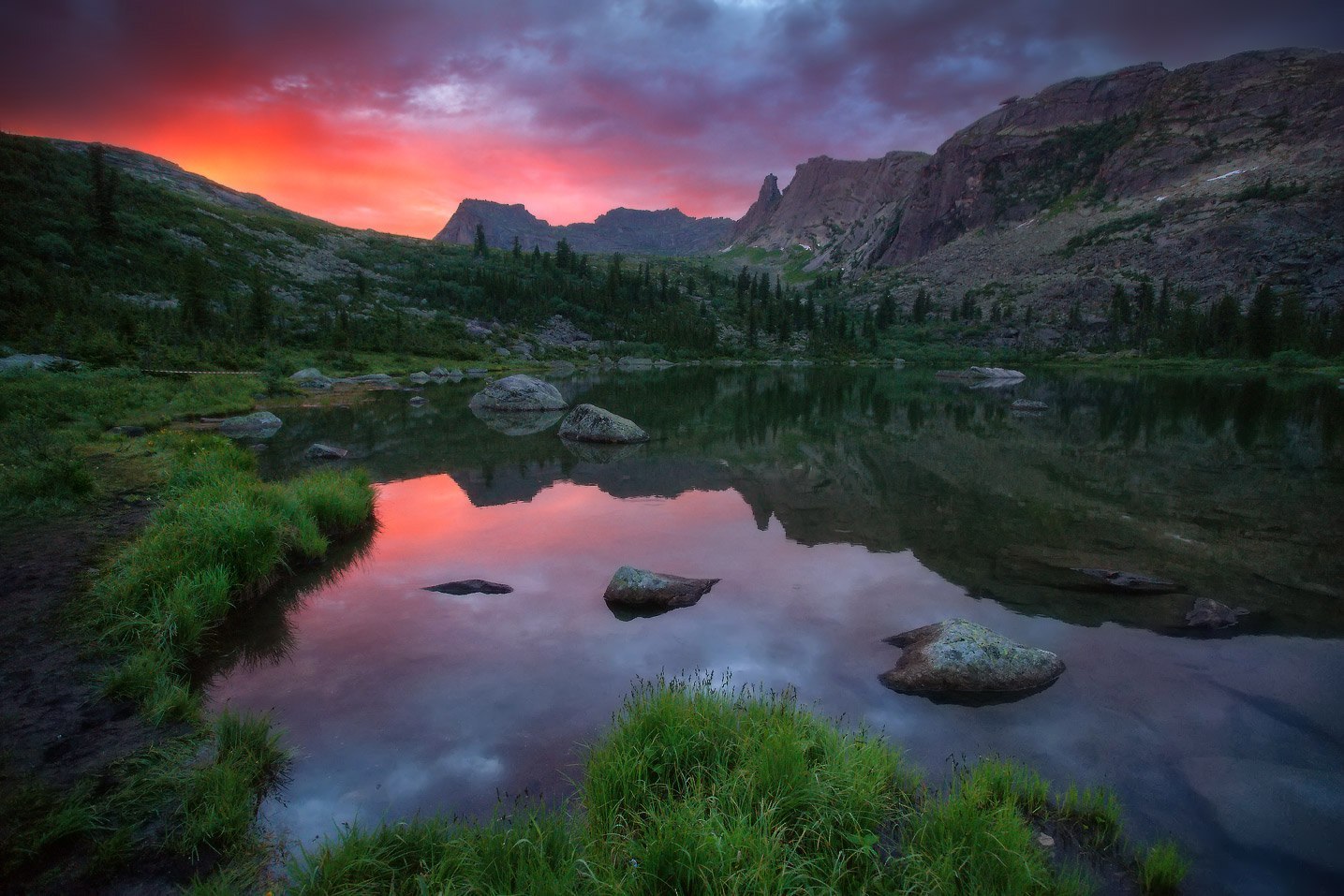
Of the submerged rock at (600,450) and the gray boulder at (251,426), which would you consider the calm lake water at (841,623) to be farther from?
the gray boulder at (251,426)

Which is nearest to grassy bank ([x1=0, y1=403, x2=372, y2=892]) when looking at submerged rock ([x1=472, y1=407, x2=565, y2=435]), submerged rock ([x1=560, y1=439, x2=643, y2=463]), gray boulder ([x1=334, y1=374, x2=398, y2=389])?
submerged rock ([x1=560, y1=439, x2=643, y2=463])

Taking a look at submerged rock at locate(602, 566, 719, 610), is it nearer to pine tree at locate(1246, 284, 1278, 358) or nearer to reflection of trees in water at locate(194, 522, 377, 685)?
reflection of trees in water at locate(194, 522, 377, 685)

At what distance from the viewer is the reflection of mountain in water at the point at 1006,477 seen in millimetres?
11875

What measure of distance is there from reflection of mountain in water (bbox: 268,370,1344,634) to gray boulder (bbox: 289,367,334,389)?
8503 millimetres

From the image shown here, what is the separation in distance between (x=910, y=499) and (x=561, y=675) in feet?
42.7

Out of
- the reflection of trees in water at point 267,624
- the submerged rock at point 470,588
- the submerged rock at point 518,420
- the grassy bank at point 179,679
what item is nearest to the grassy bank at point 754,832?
the grassy bank at point 179,679

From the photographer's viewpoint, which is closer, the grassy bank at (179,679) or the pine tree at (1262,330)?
the grassy bank at (179,679)

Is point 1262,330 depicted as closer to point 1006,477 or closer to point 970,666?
point 1006,477

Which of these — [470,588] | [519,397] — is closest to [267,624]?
[470,588]

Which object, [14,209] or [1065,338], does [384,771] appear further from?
[1065,338]

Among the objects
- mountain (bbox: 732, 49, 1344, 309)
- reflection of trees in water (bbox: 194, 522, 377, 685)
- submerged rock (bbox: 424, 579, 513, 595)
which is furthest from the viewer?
mountain (bbox: 732, 49, 1344, 309)

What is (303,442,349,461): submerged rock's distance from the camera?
21066 mm

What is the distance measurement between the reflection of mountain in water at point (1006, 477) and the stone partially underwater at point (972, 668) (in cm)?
260

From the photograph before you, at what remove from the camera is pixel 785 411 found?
3888cm
